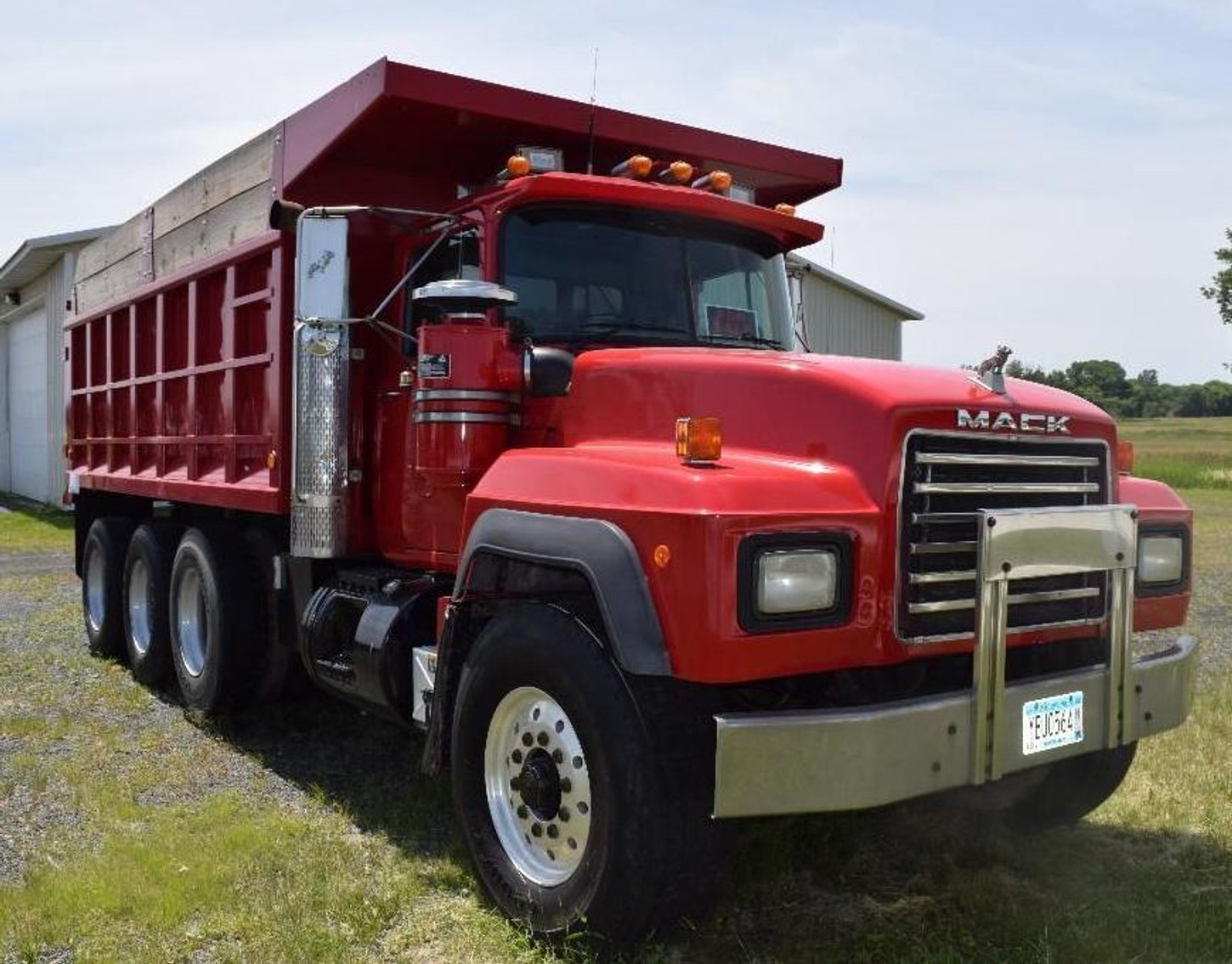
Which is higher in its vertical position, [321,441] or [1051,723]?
[321,441]

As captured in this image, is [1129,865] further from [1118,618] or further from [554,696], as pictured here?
[554,696]

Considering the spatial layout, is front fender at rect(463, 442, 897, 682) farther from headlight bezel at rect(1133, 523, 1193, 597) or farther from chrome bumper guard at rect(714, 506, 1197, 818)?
headlight bezel at rect(1133, 523, 1193, 597)

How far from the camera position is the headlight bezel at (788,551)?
3.25 m

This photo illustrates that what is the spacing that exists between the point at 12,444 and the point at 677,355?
89.8ft

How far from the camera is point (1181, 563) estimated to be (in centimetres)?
453

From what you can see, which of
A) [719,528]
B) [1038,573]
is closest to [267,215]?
[719,528]

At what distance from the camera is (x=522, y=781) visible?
3.88 meters

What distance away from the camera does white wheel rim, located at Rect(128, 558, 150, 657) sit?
7828 mm

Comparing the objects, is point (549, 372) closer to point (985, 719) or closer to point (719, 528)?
point (719, 528)

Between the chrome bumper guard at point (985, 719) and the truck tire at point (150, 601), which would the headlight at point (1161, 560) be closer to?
the chrome bumper guard at point (985, 719)

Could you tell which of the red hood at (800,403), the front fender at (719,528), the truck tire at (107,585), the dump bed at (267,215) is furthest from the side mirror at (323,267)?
the truck tire at (107,585)

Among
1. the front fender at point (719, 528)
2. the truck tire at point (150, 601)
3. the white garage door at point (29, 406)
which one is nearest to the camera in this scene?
the front fender at point (719, 528)

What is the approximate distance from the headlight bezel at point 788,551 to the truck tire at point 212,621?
4059 millimetres

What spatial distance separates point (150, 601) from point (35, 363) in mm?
20433
